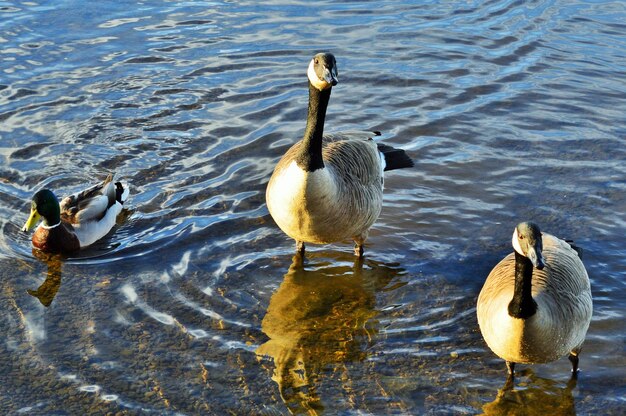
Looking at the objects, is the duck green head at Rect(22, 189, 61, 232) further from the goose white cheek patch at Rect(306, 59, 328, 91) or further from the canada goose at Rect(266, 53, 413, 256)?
the goose white cheek patch at Rect(306, 59, 328, 91)

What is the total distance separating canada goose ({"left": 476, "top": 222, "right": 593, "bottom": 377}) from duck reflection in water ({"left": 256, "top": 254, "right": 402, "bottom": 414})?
116 centimetres

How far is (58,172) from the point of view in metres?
9.97

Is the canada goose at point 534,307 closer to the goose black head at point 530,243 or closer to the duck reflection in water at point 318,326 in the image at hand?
the goose black head at point 530,243

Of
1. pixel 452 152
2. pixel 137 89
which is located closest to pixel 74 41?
pixel 137 89

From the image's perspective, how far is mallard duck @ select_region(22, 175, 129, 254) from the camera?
27.9 ft

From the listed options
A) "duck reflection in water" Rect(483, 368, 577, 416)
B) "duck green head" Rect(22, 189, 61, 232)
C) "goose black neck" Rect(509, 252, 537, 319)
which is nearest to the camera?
"goose black neck" Rect(509, 252, 537, 319)

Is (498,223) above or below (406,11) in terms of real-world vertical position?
below

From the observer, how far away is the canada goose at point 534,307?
5.88 metres

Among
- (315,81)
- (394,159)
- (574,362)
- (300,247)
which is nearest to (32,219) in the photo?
(300,247)

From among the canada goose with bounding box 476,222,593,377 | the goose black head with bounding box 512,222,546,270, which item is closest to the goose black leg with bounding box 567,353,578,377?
the canada goose with bounding box 476,222,593,377

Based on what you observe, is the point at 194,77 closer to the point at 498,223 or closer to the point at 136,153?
the point at 136,153

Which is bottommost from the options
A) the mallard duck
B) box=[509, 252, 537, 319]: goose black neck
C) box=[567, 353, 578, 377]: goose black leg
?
box=[567, 353, 578, 377]: goose black leg

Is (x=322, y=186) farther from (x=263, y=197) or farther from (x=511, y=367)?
(x=263, y=197)

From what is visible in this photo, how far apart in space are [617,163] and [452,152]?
1934 millimetres
